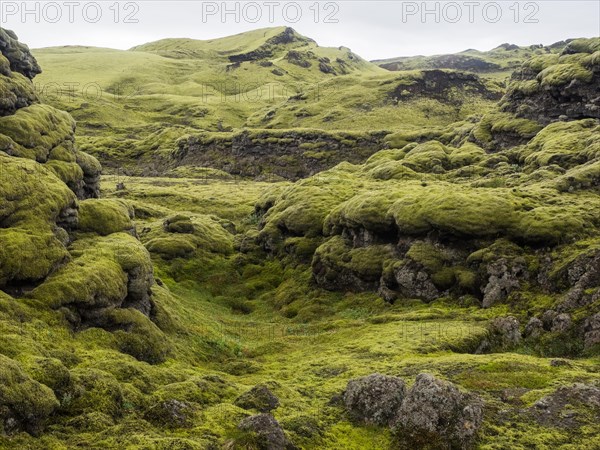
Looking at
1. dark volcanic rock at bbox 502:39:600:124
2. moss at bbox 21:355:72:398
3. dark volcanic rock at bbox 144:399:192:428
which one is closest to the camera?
moss at bbox 21:355:72:398

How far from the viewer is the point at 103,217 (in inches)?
1695

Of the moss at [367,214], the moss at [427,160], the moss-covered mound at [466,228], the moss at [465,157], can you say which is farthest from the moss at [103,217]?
the moss at [465,157]

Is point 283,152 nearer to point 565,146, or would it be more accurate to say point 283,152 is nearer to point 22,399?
point 565,146

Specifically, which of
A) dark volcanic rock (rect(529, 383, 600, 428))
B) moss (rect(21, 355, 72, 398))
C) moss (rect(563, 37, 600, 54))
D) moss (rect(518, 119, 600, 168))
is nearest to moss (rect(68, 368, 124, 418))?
moss (rect(21, 355, 72, 398))

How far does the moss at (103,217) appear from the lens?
41.7 meters

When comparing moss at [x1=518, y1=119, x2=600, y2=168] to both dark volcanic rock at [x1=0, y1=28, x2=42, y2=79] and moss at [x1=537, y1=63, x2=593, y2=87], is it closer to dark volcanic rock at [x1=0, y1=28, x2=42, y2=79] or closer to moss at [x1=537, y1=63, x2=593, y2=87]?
moss at [x1=537, y1=63, x2=593, y2=87]

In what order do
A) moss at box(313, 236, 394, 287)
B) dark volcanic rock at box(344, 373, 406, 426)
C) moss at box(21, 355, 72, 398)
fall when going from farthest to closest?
moss at box(313, 236, 394, 287) → dark volcanic rock at box(344, 373, 406, 426) → moss at box(21, 355, 72, 398)

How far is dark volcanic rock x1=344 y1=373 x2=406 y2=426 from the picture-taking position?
23.0 meters

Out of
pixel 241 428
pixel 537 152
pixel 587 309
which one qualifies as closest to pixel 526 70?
pixel 537 152

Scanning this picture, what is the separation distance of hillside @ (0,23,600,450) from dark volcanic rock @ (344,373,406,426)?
9cm

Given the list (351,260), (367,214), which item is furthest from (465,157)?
(351,260)

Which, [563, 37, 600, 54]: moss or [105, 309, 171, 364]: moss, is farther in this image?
[563, 37, 600, 54]: moss

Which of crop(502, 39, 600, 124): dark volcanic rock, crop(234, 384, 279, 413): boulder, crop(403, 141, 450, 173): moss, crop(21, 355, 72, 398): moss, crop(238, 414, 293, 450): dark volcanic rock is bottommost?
crop(234, 384, 279, 413): boulder

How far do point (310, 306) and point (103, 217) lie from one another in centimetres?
2105
